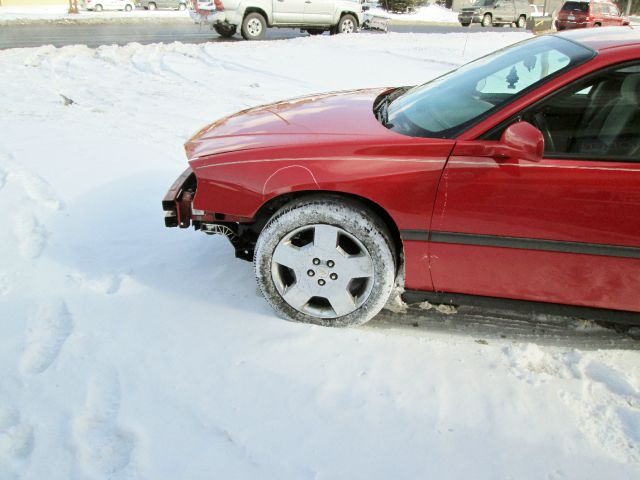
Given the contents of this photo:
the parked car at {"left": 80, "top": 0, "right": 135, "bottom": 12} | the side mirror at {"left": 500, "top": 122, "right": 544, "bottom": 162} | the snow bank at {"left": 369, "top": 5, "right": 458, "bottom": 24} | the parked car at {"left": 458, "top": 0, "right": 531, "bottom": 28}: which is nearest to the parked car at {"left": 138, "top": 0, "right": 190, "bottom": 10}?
the parked car at {"left": 80, "top": 0, "right": 135, "bottom": 12}

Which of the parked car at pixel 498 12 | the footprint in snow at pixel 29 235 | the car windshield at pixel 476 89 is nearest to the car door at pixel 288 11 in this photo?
the footprint in snow at pixel 29 235

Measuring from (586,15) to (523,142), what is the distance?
80.0 feet

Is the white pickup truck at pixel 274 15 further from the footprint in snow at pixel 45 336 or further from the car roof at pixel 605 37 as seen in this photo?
the footprint in snow at pixel 45 336

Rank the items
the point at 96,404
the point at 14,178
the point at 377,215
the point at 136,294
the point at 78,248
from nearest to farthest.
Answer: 1. the point at 96,404
2. the point at 377,215
3. the point at 136,294
4. the point at 78,248
5. the point at 14,178

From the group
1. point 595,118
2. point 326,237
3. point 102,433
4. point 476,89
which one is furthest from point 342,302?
point 595,118

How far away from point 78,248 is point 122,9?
28.2 metres

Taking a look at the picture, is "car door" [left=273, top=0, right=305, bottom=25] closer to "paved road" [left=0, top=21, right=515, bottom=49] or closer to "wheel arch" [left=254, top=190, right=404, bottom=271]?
"paved road" [left=0, top=21, right=515, bottom=49]

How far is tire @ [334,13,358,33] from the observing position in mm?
15953

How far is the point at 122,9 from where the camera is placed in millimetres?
27438

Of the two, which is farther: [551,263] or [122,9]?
[122,9]

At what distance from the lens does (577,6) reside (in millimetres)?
22625

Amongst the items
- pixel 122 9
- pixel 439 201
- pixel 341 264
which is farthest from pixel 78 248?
pixel 122 9

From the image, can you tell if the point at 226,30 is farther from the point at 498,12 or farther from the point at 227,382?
the point at 498,12

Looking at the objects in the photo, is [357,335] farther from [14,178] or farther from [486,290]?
[14,178]
